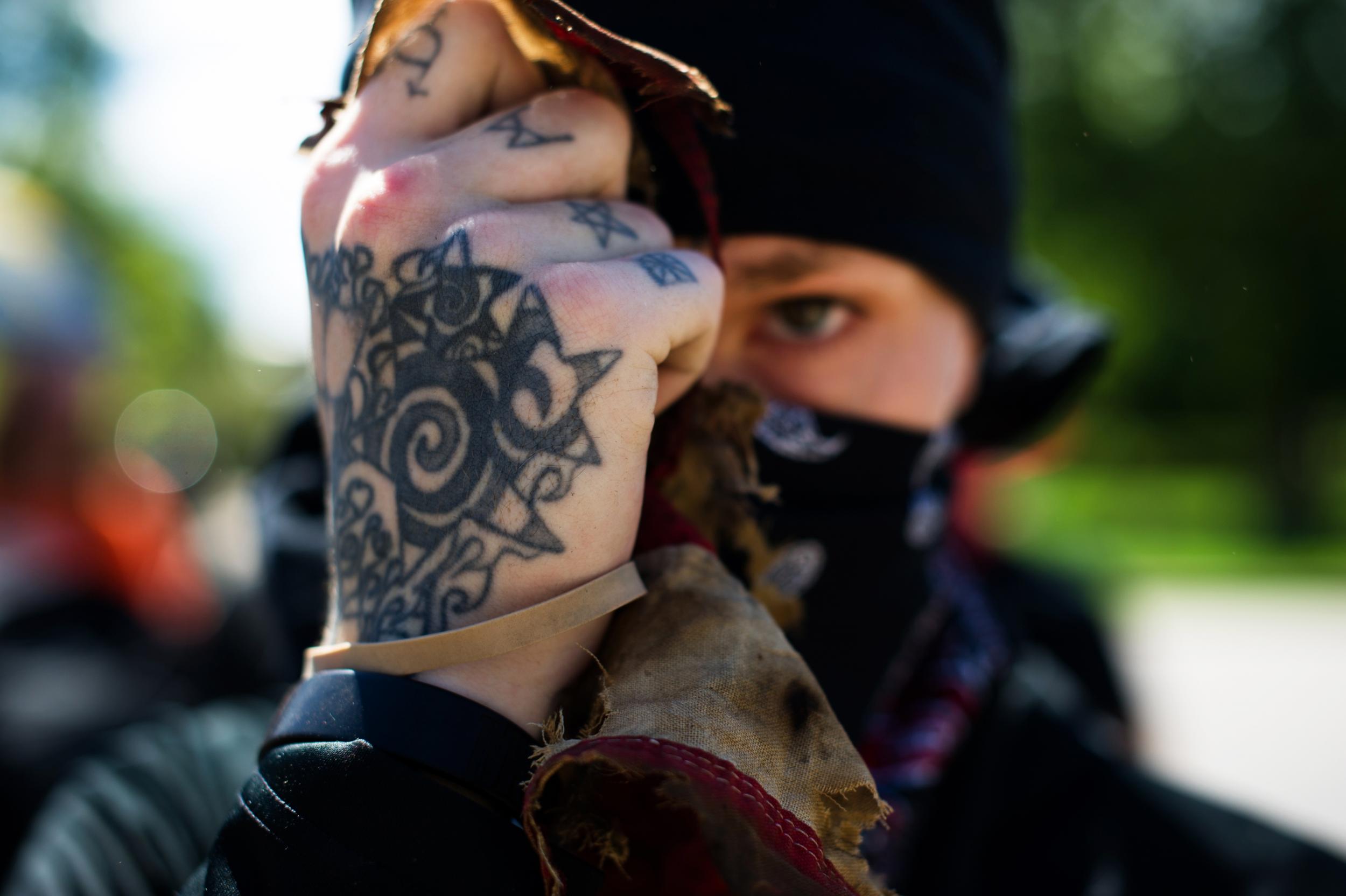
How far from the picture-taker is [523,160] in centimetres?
100

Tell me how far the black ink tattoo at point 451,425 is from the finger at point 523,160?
0.20 feet

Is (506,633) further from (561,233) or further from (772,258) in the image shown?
(772,258)

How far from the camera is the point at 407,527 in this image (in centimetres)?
99

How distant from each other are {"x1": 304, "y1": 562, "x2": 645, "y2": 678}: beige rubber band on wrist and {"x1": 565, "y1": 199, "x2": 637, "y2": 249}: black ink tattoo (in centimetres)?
33

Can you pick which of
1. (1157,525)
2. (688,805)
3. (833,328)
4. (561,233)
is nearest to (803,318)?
(833,328)

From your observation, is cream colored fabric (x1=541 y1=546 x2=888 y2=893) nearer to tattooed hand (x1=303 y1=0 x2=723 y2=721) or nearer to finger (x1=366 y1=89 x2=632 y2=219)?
tattooed hand (x1=303 y1=0 x2=723 y2=721)

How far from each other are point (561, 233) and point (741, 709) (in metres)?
0.48

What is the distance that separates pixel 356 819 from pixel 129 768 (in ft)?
3.41

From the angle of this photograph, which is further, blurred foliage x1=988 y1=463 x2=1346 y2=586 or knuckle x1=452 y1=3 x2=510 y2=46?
blurred foliage x1=988 y1=463 x2=1346 y2=586

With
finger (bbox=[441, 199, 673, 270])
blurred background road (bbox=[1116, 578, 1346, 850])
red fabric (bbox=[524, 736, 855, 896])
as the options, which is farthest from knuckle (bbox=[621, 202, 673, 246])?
blurred background road (bbox=[1116, 578, 1346, 850])

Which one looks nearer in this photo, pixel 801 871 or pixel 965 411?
pixel 801 871

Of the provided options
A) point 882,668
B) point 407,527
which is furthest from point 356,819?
point 882,668

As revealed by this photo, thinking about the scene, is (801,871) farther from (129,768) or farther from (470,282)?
(129,768)

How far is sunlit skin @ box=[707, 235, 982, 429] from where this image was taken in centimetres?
140
